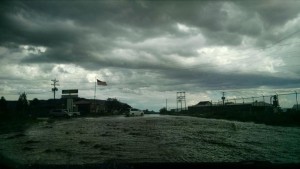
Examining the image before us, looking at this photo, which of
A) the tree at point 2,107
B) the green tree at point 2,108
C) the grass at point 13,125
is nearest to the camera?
the grass at point 13,125

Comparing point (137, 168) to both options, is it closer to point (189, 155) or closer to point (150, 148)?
point (189, 155)

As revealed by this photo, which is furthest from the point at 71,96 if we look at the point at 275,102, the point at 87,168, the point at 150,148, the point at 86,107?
the point at 87,168

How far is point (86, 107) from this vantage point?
105m

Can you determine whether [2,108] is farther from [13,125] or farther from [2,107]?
[13,125]

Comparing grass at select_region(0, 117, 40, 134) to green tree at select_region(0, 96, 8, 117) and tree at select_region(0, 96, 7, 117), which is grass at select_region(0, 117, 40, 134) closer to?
green tree at select_region(0, 96, 8, 117)

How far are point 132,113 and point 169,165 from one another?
66.9 m

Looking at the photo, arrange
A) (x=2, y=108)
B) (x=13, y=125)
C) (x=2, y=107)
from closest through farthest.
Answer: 1. (x=13, y=125)
2. (x=2, y=108)
3. (x=2, y=107)

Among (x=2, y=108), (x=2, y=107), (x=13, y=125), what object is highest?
(x=2, y=107)

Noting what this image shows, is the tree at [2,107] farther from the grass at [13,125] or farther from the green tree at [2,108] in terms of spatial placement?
the grass at [13,125]

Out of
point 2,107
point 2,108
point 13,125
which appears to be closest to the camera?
point 13,125

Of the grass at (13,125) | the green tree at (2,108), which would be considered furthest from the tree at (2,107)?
the grass at (13,125)

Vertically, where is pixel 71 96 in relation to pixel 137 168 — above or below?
above

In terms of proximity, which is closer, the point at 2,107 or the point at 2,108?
the point at 2,108

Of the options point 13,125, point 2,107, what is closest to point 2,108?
point 2,107
